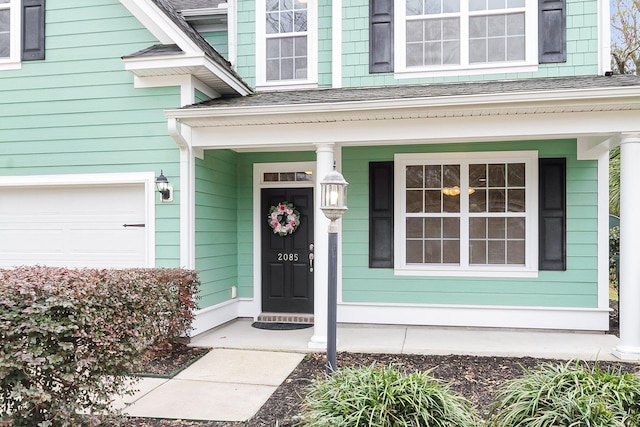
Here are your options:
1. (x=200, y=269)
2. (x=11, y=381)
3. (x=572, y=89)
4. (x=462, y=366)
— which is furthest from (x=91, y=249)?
(x=572, y=89)

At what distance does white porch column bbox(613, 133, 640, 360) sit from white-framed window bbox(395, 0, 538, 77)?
2.04m

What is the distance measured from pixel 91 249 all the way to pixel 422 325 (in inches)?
178

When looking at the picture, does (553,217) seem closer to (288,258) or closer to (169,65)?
(288,258)

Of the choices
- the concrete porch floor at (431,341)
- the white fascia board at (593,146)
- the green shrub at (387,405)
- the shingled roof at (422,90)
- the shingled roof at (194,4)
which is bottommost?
the concrete porch floor at (431,341)

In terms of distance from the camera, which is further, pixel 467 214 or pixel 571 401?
pixel 467 214

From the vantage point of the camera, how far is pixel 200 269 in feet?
20.0

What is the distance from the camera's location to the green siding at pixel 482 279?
252 inches

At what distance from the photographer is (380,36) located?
6.82 m

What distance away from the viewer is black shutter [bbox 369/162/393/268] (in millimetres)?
6809

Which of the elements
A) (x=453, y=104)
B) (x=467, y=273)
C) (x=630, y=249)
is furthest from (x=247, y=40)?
(x=630, y=249)

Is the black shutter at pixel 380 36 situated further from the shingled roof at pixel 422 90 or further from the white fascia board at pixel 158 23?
the white fascia board at pixel 158 23

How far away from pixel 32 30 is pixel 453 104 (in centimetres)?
541

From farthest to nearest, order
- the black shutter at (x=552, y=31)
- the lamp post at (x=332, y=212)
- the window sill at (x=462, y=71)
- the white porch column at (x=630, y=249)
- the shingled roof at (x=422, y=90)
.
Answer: the window sill at (x=462, y=71)
the black shutter at (x=552, y=31)
the shingled roof at (x=422, y=90)
the white porch column at (x=630, y=249)
the lamp post at (x=332, y=212)

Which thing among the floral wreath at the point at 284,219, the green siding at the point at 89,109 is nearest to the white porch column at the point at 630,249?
the floral wreath at the point at 284,219
